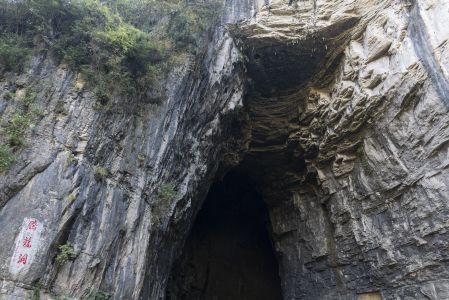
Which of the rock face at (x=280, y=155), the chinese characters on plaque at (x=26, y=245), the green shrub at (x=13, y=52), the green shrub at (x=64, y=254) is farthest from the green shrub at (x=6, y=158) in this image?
the green shrub at (x=13, y=52)

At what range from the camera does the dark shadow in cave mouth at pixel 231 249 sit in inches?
506

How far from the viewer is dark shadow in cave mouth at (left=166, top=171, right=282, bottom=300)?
12.9 m

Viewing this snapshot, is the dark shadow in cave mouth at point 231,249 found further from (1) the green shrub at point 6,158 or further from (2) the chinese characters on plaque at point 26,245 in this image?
(1) the green shrub at point 6,158

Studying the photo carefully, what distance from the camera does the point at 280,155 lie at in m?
11.2

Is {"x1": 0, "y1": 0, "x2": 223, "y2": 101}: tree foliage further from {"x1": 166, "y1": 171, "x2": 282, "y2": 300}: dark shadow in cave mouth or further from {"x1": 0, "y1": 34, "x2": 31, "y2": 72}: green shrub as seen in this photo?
{"x1": 166, "y1": 171, "x2": 282, "y2": 300}: dark shadow in cave mouth

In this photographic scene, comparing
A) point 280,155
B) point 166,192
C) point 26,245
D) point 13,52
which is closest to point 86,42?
point 13,52

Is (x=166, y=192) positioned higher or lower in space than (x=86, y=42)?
lower

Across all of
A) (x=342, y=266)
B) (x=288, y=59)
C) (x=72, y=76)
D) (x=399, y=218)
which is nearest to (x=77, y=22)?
(x=72, y=76)

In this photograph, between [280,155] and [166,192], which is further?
[280,155]

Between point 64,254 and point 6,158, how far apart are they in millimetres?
1690

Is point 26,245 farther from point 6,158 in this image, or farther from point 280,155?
point 280,155

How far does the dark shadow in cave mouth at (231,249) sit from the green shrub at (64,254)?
23.8ft

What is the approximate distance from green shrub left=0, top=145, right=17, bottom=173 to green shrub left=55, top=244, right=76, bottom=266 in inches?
56.6

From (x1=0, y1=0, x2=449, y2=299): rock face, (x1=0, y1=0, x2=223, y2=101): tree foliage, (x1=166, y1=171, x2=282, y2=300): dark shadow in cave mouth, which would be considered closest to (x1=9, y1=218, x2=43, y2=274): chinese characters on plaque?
(x1=0, y1=0, x2=449, y2=299): rock face
